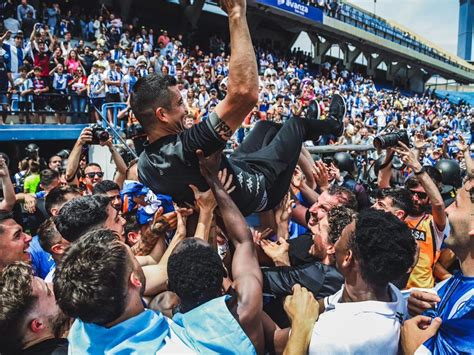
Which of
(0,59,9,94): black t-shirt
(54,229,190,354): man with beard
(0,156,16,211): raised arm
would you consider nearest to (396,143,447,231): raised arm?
(54,229,190,354): man with beard

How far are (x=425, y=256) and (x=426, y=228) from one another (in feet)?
0.72

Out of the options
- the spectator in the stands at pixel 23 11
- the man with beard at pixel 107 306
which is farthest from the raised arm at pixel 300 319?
the spectator in the stands at pixel 23 11

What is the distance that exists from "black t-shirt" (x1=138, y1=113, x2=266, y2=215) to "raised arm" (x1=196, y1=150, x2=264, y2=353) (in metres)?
0.08

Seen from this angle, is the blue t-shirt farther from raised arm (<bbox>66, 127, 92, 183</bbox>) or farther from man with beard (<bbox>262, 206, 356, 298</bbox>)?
man with beard (<bbox>262, 206, 356, 298</bbox>)

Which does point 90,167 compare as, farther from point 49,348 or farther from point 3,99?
point 3,99

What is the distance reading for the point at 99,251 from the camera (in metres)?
1.83

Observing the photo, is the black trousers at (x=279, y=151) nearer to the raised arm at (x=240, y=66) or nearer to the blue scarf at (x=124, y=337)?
the raised arm at (x=240, y=66)

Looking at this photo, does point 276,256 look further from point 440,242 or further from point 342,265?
point 440,242

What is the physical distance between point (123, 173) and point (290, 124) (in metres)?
2.33

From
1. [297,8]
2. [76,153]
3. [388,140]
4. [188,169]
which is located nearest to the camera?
[188,169]

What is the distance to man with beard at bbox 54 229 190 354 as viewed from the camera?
171 centimetres

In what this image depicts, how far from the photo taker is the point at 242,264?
89.1 inches

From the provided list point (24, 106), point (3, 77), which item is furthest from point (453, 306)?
point (24, 106)

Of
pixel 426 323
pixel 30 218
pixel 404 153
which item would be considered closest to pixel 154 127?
pixel 426 323
